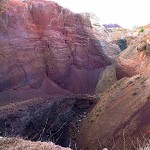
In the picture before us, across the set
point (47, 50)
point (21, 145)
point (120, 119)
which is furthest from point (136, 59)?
point (21, 145)

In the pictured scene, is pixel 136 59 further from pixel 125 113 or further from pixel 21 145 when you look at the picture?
pixel 21 145

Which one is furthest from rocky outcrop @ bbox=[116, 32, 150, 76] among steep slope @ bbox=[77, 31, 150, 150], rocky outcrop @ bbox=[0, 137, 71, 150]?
rocky outcrop @ bbox=[0, 137, 71, 150]

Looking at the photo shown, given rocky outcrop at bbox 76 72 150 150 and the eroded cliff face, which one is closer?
rocky outcrop at bbox 76 72 150 150

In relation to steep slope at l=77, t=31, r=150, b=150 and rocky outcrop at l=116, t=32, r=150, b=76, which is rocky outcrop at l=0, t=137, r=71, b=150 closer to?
steep slope at l=77, t=31, r=150, b=150

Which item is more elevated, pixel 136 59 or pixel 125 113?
pixel 136 59

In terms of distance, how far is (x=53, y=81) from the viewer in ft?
106

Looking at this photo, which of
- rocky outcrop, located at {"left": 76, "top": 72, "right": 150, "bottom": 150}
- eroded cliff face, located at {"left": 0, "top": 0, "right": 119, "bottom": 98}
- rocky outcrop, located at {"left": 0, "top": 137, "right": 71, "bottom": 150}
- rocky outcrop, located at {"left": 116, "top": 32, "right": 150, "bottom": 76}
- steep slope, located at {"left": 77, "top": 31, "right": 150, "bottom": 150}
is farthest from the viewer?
eroded cliff face, located at {"left": 0, "top": 0, "right": 119, "bottom": 98}

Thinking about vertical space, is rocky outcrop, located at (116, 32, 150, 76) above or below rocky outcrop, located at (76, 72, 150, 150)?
above

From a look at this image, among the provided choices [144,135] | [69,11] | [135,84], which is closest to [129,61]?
[135,84]

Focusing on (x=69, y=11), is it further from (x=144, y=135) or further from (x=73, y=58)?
(x=144, y=135)

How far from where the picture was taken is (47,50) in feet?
106

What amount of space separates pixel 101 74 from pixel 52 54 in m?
5.23

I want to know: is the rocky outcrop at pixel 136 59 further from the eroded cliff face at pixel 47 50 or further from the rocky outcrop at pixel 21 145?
the rocky outcrop at pixel 21 145

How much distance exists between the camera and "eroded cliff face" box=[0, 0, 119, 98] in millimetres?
29188
